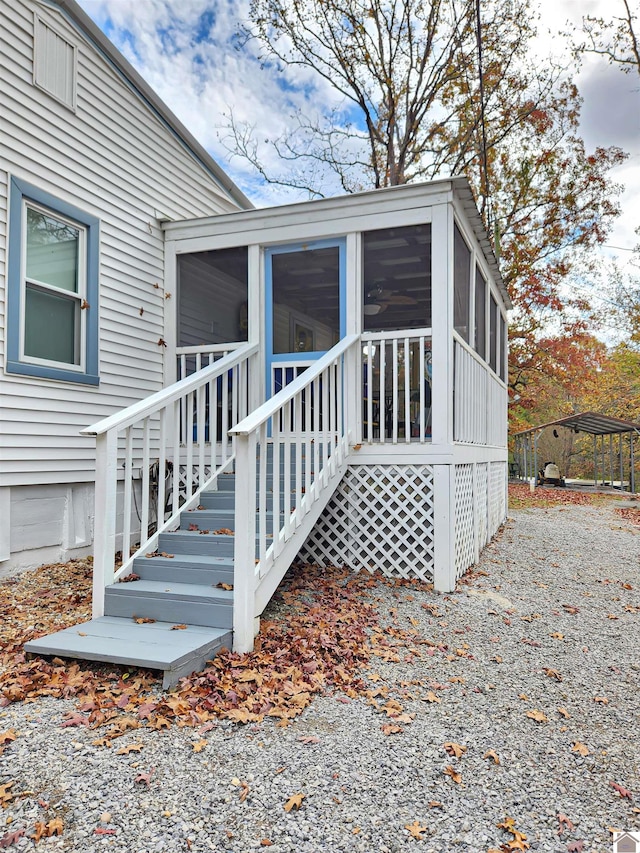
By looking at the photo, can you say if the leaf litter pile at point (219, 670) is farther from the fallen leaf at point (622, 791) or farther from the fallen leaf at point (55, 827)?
the fallen leaf at point (622, 791)

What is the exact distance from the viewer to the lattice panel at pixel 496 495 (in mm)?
7941

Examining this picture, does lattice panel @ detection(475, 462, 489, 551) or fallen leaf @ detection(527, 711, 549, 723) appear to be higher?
lattice panel @ detection(475, 462, 489, 551)

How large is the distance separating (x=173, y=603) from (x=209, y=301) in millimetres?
4045

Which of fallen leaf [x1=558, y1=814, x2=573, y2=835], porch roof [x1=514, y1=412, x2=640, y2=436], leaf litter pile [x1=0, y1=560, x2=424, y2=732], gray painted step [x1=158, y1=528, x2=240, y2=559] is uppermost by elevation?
porch roof [x1=514, y1=412, x2=640, y2=436]

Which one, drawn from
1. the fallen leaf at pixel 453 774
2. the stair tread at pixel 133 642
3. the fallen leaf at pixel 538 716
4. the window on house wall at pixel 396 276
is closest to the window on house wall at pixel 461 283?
the window on house wall at pixel 396 276

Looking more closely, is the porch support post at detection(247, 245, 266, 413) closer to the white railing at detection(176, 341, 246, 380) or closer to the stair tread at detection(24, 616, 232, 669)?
the white railing at detection(176, 341, 246, 380)

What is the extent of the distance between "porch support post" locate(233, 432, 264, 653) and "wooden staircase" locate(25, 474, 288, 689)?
0.08 meters

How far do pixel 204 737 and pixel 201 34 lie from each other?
15001mm

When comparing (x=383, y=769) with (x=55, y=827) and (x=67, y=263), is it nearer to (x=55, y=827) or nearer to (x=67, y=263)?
(x=55, y=827)

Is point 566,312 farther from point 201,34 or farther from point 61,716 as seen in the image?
point 61,716

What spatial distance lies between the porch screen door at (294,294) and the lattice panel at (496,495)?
330 centimetres

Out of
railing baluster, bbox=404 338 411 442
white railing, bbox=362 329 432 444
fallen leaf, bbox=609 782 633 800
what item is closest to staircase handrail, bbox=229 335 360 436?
white railing, bbox=362 329 432 444

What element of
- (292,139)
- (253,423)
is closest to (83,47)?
(253,423)

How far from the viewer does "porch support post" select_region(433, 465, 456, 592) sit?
4930mm
